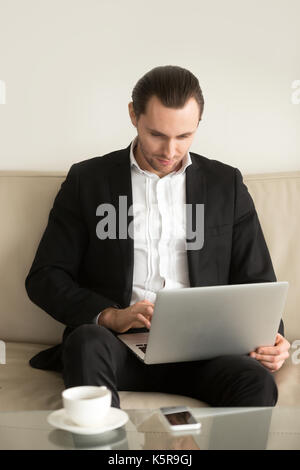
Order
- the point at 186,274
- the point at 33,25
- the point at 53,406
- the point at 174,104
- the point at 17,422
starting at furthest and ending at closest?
1. the point at 33,25
2. the point at 186,274
3. the point at 174,104
4. the point at 53,406
5. the point at 17,422

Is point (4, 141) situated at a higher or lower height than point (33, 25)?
lower

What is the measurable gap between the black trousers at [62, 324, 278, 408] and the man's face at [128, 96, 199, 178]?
52cm

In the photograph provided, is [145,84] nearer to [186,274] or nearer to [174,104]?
[174,104]

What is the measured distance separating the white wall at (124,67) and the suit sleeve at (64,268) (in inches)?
16.1

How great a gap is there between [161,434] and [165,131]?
88 centimetres

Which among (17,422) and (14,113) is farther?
(14,113)

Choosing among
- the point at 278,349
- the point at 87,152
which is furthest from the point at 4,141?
the point at 278,349

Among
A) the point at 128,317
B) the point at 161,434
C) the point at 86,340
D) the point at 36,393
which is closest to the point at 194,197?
the point at 128,317

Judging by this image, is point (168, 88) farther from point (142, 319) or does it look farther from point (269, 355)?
point (269, 355)

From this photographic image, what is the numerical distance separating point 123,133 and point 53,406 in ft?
3.57

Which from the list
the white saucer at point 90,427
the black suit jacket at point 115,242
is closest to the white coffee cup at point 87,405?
the white saucer at point 90,427

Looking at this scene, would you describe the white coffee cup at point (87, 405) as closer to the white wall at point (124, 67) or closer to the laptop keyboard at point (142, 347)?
the laptop keyboard at point (142, 347)

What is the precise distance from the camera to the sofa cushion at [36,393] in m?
1.69

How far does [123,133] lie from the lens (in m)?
2.43
